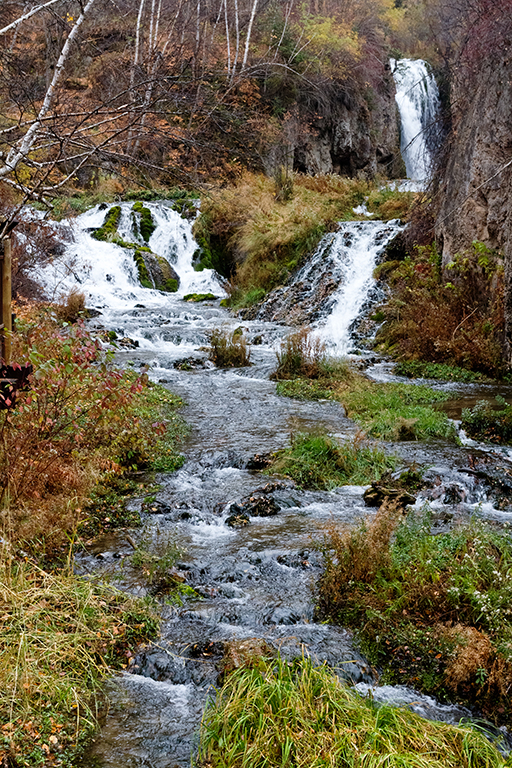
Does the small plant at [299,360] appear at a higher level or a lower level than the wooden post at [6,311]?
lower

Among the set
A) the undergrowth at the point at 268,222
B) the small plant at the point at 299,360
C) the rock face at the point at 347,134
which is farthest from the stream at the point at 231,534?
the rock face at the point at 347,134

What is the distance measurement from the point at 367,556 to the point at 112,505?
264 centimetres

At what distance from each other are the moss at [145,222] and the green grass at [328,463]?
15.4 meters

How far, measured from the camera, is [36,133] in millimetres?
3896

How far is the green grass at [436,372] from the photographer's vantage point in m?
10.6

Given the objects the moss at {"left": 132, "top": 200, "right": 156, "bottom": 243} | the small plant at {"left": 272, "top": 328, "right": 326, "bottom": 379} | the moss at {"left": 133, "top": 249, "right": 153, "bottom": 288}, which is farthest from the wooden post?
the moss at {"left": 132, "top": 200, "right": 156, "bottom": 243}

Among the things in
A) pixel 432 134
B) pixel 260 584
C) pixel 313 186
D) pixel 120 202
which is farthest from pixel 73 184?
pixel 260 584

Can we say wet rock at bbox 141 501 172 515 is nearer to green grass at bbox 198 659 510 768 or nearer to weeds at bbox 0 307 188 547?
weeds at bbox 0 307 188 547

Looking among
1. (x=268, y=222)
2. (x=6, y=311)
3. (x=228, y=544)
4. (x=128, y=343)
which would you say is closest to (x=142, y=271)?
(x=268, y=222)

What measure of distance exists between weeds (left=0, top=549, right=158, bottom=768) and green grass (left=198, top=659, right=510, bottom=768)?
703mm

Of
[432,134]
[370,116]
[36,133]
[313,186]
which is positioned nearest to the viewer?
[36,133]

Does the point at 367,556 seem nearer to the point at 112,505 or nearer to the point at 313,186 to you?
the point at 112,505

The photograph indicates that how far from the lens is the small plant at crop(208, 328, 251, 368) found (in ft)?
39.2

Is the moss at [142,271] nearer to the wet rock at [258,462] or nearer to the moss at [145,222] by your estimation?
the moss at [145,222]
